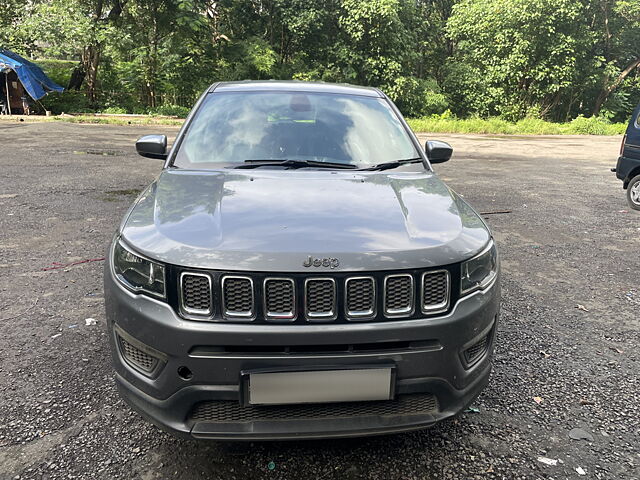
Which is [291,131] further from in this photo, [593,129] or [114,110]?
[593,129]

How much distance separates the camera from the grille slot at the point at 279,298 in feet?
6.07

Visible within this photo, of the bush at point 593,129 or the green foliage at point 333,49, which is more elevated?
the green foliage at point 333,49

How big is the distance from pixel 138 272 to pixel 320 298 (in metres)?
0.75

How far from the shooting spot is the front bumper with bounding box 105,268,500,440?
1832 millimetres

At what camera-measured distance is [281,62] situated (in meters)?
28.5

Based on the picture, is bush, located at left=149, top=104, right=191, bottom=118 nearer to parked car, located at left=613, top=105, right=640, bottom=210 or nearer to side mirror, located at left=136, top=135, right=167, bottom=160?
parked car, located at left=613, top=105, right=640, bottom=210

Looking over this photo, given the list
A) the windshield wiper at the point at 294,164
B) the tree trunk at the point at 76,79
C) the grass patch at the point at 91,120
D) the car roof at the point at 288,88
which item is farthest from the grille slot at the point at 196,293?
the tree trunk at the point at 76,79

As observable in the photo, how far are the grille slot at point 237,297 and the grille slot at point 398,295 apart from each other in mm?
508

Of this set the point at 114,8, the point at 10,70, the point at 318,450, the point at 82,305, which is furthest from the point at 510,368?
the point at 114,8

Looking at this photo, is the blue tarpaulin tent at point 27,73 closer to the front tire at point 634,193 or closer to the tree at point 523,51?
the tree at point 523,51

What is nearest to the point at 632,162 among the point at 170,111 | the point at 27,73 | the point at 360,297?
the point at 360,297

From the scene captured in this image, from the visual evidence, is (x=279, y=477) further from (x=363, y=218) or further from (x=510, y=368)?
(x=510, y=368)

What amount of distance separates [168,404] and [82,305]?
7.33 ft

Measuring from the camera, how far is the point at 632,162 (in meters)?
7.66
